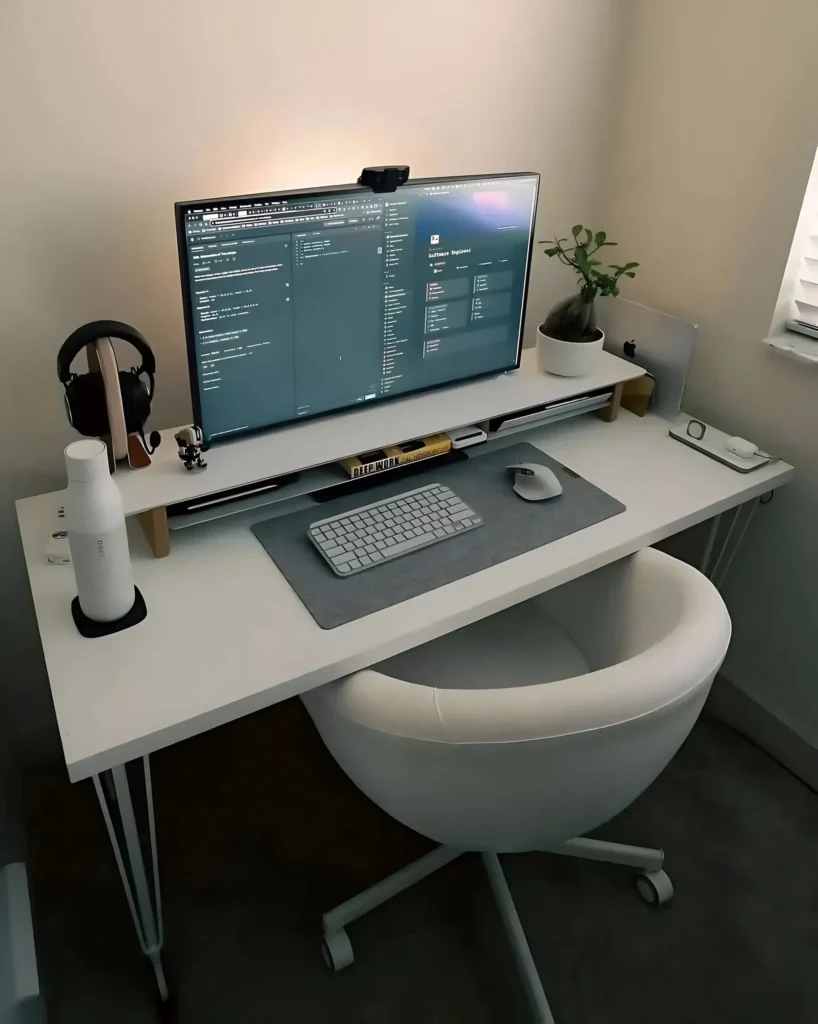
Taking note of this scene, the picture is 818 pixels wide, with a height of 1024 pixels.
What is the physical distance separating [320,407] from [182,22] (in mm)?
627

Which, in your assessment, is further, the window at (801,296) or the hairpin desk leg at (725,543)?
the hairpin desk leg at (725,543)

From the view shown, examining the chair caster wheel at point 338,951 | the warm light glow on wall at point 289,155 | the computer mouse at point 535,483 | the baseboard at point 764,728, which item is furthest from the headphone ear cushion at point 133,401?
the baseboard at point 764,728

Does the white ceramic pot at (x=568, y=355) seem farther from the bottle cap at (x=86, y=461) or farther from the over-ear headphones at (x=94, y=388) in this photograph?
the bottle cap at (x=86, y=461)

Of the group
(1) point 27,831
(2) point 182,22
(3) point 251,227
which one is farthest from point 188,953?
(2) point 182,22

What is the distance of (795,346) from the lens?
154 cm

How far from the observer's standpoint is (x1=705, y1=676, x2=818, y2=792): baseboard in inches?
68.6

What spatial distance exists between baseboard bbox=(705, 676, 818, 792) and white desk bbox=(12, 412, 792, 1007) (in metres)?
0.61

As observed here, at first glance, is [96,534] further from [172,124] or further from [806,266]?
[806,266]

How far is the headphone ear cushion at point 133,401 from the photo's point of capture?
1188 millimetres

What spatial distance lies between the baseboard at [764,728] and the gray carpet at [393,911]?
0.06 metres

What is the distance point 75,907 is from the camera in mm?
1440

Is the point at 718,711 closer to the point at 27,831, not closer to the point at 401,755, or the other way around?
the point at 401,755

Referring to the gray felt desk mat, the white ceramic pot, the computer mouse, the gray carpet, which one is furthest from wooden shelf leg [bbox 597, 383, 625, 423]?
the gray carpet

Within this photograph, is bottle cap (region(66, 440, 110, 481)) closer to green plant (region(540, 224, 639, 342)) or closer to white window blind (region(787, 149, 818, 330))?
green plant (region(540, 224, 639, 342))
